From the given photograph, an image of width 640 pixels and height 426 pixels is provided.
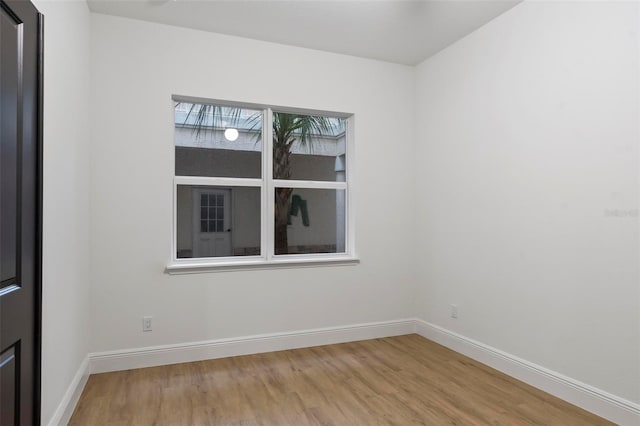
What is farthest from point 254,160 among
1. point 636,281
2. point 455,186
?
A: point 636,281

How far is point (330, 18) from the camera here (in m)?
3.06

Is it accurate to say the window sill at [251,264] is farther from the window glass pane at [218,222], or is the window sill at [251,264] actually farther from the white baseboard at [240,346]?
the white baseboard at [240,346]

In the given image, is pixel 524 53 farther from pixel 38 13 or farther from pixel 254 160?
pixel 38 13

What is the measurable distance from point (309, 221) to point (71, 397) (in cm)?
234

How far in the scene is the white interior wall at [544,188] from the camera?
225cm

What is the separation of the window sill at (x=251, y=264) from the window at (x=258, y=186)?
0.03ft

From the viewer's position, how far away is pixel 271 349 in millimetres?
3445

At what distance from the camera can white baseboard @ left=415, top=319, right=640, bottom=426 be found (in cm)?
221

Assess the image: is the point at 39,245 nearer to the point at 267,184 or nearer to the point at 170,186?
the point at 170,186

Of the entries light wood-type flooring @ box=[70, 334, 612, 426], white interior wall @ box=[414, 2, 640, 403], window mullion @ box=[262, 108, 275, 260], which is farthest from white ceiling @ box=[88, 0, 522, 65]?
light wood-type flooring @ box=[70, 334, 612, 426]

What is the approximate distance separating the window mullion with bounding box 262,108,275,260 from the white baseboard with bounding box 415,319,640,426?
6.24 ft

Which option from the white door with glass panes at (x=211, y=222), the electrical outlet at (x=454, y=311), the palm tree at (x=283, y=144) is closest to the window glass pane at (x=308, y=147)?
the palm tree at (x=283, y=144)

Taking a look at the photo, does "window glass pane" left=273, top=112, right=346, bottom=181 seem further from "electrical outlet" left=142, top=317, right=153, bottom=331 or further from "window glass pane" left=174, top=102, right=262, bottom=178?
"electrical outlet" left=142, top=317, right=153, bottom=331

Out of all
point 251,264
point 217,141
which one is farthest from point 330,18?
point 251,264
